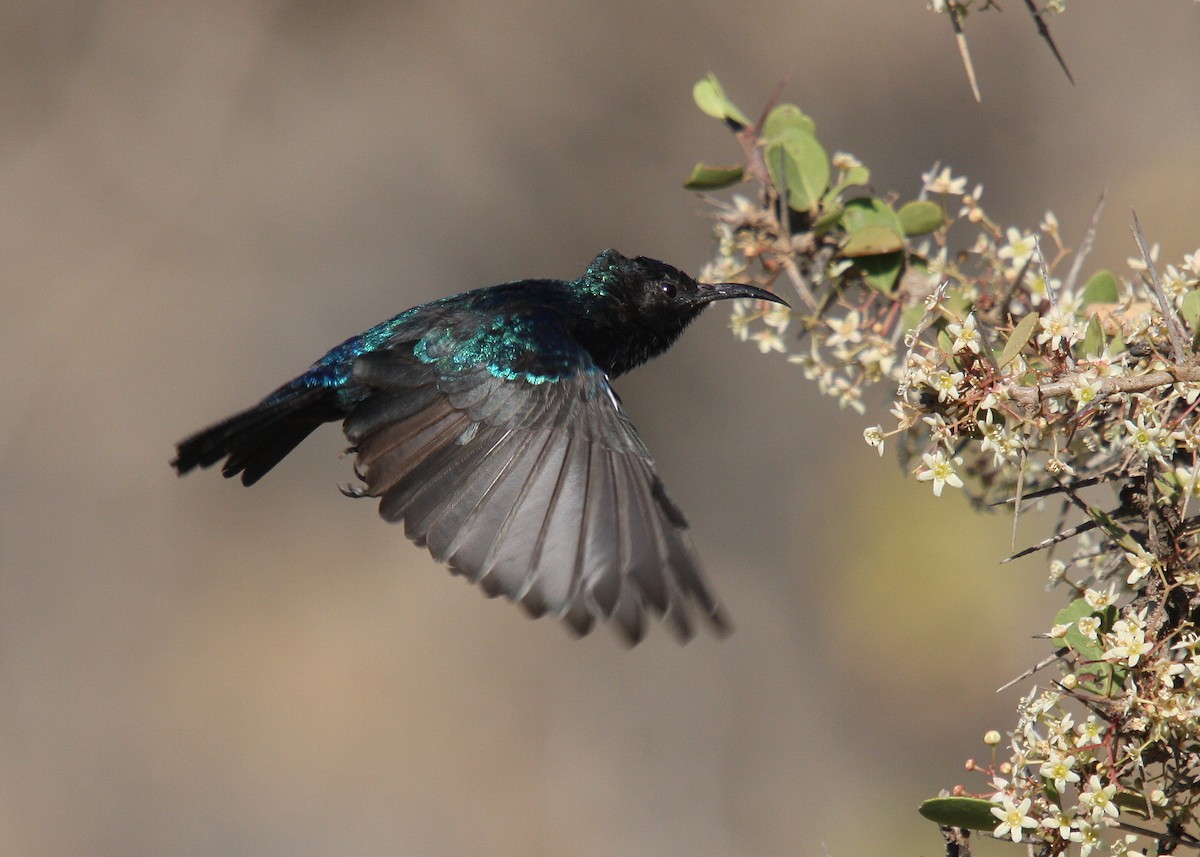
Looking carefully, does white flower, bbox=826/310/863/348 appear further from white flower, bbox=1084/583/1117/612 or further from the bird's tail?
the bird's tail

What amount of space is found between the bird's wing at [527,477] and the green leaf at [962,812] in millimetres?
556

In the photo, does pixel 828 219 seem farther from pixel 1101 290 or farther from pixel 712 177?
pixel 1101 290

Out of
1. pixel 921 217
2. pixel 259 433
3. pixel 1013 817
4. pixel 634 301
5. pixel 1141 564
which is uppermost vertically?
pixel 634 301

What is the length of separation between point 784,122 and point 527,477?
104 centimetres

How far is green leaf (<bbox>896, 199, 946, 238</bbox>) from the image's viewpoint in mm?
2727

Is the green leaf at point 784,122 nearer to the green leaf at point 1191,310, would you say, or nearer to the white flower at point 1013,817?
the green leaf at point 1191,310

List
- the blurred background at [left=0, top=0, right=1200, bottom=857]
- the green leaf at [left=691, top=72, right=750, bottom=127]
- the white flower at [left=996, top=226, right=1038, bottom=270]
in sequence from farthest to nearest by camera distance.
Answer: the blurred background at [left=0, top=0, right=1200, bottom=857] < the green leaf at [left=691, top=72, right=750, bottom=127] < the white flower at [left=996, top=226, right=1038, bottom=270]

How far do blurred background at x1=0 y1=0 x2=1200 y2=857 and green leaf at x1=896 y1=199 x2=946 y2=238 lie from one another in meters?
4.82

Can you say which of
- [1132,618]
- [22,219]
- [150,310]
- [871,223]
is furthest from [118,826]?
[1132,618]

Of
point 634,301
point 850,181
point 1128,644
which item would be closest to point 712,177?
point 850,181

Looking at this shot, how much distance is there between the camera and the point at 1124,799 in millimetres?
1805

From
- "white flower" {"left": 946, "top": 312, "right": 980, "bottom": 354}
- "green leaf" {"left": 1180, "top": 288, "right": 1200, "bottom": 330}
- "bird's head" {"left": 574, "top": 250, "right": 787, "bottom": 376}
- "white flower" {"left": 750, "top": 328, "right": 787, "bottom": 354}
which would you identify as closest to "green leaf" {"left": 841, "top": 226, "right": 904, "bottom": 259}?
"white flower" {"left": 750, "top": 328, "right": 787, "bottom": 354}

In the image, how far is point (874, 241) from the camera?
2682 millimetres

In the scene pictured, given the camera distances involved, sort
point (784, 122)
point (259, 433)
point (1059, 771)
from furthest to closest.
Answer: point (259, 433) → point (784, 122) → point (1059, 771)
